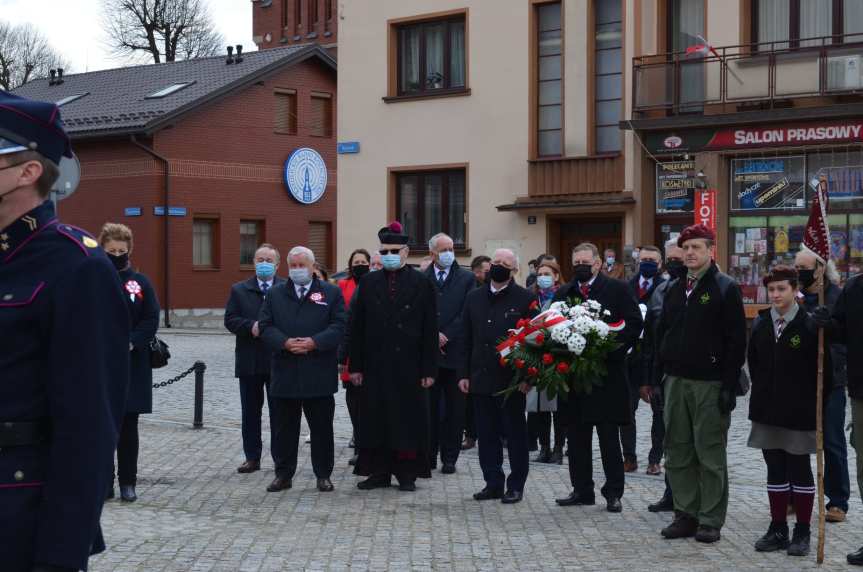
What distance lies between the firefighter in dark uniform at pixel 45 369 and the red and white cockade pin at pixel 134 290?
259 inches

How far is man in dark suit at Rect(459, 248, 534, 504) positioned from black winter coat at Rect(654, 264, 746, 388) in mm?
1779

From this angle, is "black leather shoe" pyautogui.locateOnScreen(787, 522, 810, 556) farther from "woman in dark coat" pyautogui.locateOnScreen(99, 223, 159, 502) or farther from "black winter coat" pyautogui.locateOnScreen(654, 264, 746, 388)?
→ "woman in dark coat" pyautogui.locateOnScreen(99, 223, 159, 502)

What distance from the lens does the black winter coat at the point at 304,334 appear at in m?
10.9

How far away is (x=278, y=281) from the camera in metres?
12.1

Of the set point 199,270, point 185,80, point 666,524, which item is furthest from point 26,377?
point 185,80

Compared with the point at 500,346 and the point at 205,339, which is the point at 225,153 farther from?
the point at 500,346

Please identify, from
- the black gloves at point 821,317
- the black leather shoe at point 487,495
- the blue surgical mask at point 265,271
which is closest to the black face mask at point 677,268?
the black gloves at point 821,317

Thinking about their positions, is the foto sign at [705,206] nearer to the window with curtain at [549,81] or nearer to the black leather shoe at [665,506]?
the window with curtain at [549,81]

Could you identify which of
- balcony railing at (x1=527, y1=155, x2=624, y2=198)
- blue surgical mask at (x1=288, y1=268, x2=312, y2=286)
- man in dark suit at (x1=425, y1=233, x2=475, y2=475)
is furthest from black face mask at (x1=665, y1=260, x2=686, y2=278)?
balcony railing at (x1=527, y1=155, x2=624, y2=198)

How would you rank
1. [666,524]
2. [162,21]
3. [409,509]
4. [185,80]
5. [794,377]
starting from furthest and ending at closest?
1. [162,21]
2. [185,80]
3. [409,509]
4. [666,524]
5. [794,377]

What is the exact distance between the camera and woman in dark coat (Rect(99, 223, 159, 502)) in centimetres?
995

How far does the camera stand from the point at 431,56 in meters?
28.0

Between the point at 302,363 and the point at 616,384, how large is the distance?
2.54 m

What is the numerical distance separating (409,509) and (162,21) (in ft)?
166
